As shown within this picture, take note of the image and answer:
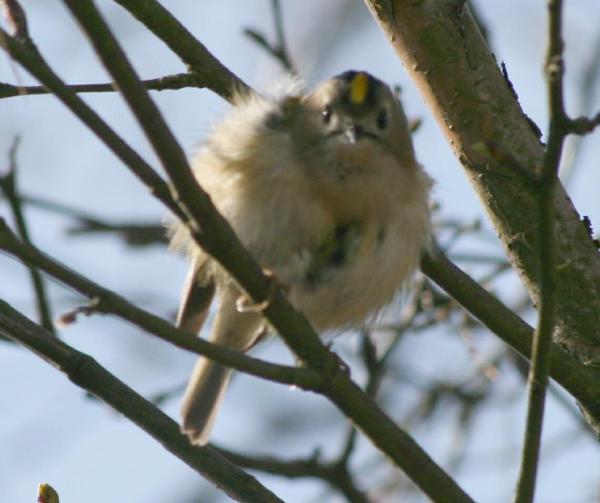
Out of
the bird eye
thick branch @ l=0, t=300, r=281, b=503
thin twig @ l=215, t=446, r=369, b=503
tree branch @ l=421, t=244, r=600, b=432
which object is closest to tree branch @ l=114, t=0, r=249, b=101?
the bird eye

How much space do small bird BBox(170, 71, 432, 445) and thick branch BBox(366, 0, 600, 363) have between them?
0.48 meters

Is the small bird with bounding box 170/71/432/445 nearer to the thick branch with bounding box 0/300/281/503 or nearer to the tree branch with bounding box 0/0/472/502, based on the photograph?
the thick branch with bounding box 0/300/281/503

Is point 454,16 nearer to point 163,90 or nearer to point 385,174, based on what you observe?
point 385,174

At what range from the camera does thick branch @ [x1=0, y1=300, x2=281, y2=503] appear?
10.6 ft

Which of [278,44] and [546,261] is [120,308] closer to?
[546,261]

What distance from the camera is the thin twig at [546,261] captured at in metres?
2.49

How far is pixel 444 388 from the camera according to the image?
19.9 feet

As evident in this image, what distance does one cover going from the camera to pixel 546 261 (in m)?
2.76

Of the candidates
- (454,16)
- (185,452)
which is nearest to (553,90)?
(454,16)

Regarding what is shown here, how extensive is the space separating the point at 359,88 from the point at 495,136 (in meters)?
0.88

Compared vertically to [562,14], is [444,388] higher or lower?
higher

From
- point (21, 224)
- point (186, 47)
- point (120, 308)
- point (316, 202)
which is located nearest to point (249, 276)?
point (120, 308)

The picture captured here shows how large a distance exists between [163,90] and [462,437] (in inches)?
101

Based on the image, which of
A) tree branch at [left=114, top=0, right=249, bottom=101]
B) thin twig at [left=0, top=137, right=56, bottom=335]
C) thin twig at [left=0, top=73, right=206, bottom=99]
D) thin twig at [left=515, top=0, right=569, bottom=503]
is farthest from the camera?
thin twig at [left=0, top=137, right=56, bottom=335]
